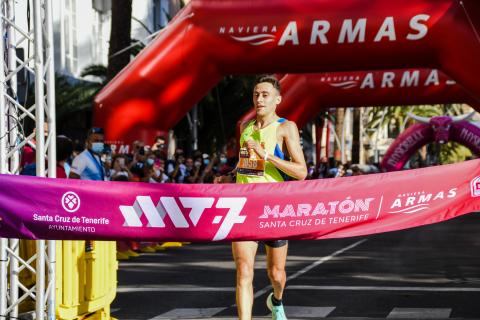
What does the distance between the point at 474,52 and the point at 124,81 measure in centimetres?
614

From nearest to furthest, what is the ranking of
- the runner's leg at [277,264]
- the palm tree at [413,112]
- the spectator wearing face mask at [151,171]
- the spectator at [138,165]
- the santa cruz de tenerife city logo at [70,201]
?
the santa cruz de tenerife city logo at [70,201] → the runner's leg at [277,264] → the spectator at [138,165] → the spectator wearing face mask at [151,171] → the palm tree at [413,112]

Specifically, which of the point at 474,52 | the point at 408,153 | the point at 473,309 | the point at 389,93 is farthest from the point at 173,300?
the point at 408,153

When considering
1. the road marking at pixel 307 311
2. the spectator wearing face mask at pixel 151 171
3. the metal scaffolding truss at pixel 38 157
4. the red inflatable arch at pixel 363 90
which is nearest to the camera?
the metal scaffolding truss at pixel 38 157

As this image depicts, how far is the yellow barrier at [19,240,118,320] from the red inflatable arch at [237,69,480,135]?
17445mm

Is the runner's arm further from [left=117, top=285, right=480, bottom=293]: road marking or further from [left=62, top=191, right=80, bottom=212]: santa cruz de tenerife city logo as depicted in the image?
[left=117, top=285, right=480, bottom=293]: road marking

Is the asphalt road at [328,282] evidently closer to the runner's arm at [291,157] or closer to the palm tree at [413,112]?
the runner's arm at [291,157]

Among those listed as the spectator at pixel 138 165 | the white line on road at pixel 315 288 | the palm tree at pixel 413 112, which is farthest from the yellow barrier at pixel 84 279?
the palm tree at pixel 413 112

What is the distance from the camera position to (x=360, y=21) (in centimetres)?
Answer: 1944

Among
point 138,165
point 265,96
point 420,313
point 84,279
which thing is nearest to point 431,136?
point 138,165

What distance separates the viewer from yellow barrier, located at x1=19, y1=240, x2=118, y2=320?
9.34 metres

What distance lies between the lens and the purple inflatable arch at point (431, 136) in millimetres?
42719

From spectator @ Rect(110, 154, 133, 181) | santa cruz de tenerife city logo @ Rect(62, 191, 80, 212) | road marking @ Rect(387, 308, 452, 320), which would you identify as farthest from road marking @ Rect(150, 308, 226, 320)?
spectator @ Rect(110, 154, 133, 181)

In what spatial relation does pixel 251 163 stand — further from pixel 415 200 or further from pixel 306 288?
pixel 306 288

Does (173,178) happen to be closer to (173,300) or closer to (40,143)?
(173,300)
